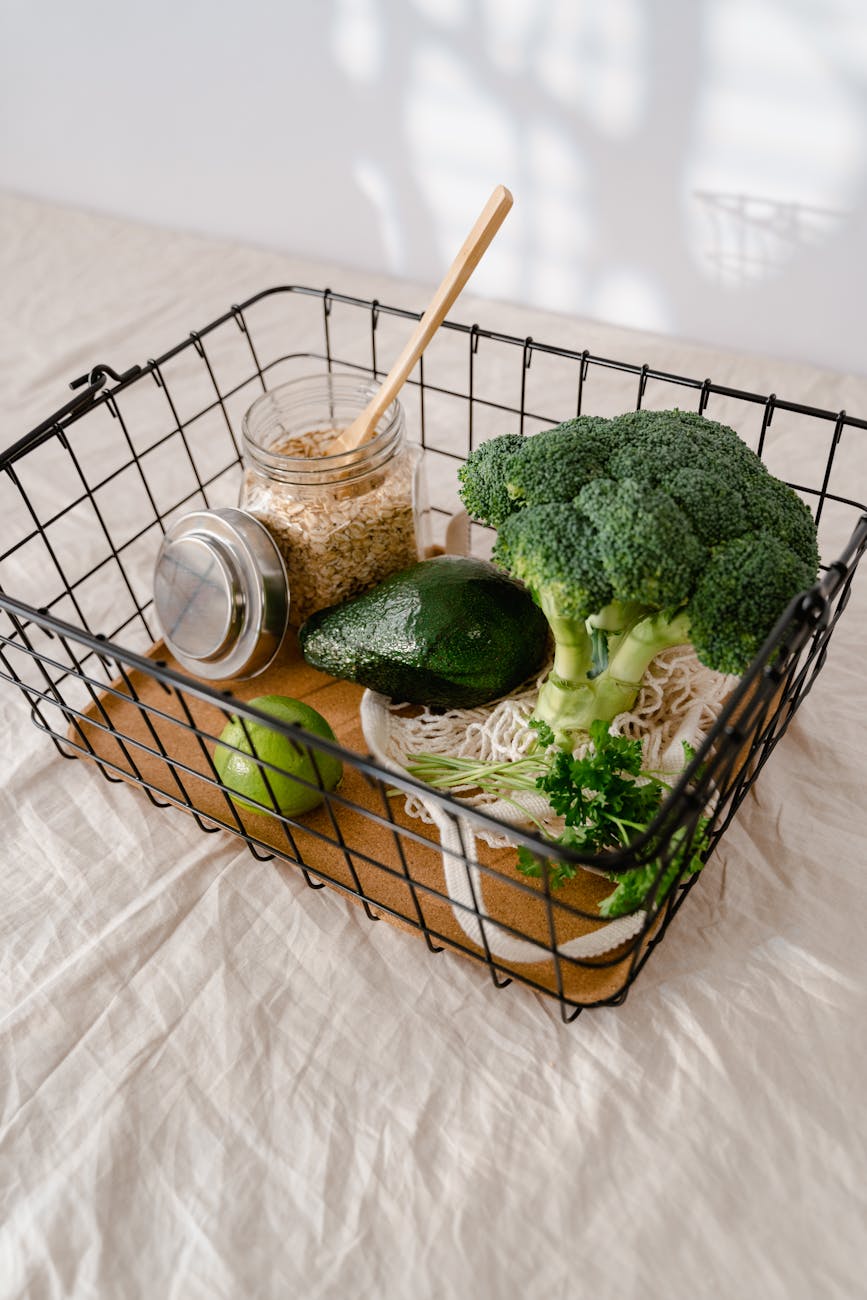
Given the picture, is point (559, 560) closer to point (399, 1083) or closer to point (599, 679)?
point (599, 679)

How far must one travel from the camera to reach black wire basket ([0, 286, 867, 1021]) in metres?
0.46

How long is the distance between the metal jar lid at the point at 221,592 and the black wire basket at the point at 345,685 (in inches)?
1.4

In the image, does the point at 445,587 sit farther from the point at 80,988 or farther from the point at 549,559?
the point at 80,988

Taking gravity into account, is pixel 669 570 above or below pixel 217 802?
above

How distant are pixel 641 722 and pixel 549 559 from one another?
147 millimetres

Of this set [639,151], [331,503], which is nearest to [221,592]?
[331,503]

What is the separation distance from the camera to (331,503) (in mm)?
655

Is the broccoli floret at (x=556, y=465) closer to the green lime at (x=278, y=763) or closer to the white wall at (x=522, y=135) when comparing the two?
the green lime at (x=278, y=763)

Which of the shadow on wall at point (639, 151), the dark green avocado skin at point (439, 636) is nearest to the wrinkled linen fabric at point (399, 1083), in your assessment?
the dark green avocado skin at point (439, 636)

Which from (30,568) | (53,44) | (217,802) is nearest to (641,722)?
(217,802)

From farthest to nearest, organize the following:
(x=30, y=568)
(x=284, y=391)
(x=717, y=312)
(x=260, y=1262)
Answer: (x=717, y=312)
(x=30, y=568)
(x=284, y=391)
(x=260, y=1262)

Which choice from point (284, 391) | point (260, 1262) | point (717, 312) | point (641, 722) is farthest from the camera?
point (717, 312)

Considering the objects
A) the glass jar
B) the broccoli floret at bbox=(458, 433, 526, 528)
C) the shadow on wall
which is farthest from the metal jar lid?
the shadow on wall

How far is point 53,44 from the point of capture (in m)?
1.21
